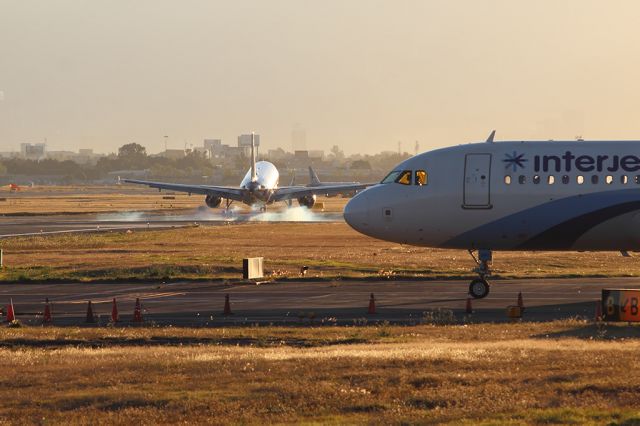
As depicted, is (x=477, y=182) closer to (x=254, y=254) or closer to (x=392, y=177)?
(x=392, y=177)

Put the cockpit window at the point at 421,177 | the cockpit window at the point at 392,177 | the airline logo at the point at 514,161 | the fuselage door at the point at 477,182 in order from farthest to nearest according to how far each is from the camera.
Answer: the cockpit window at the point at 392,177
the cockpit window at the point at 421,177
the fuselage door at the point at 477,182
the airline logo at the point at 514,161

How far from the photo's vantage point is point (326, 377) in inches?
905

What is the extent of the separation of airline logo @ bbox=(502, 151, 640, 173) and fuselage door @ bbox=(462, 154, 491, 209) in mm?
712

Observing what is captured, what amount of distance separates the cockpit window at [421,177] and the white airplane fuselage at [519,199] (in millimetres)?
101

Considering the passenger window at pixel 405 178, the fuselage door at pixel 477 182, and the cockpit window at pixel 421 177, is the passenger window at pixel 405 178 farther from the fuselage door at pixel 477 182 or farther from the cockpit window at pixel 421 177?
the fuselage door at pixel 477 182

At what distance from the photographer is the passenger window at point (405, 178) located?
136ft

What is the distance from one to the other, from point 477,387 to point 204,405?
5.04m

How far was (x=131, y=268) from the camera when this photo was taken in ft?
188

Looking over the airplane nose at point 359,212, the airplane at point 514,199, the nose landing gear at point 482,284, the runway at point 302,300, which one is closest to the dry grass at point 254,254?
the runway at point 302,300

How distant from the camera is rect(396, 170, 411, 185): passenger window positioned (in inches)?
1635

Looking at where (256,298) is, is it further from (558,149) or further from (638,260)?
(638,260)

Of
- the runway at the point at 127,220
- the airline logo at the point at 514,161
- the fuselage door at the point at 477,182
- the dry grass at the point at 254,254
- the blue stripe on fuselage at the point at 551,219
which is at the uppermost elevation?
the airline logo at the point at 514,161

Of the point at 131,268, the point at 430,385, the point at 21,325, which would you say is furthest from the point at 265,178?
the point at 430,385

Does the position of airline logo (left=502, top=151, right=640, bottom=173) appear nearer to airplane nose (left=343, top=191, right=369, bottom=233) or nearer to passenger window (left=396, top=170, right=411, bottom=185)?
passenger window (left=396, top=170, right=411, bottom=185)
